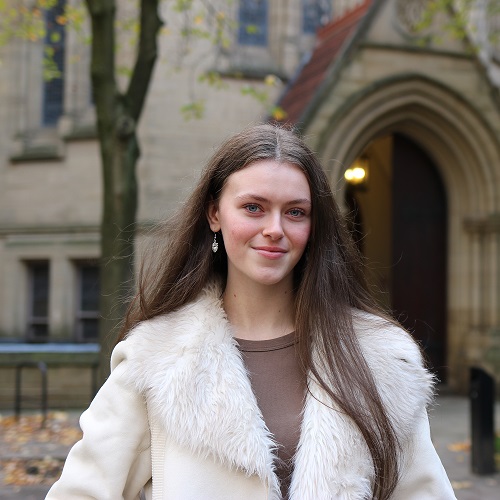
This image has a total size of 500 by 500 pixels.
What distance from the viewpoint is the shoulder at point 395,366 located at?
205 centimetres

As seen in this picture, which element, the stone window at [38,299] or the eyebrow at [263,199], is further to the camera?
the stone window at [38,299]

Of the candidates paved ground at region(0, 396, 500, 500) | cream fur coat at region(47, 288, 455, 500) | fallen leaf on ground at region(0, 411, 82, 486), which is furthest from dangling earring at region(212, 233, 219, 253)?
fallen leaf on ground at region(0, 411, 82, 486)

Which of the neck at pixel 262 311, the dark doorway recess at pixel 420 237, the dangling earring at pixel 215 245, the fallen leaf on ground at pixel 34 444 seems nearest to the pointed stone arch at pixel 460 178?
the dark doorway recess at pixel 420 237

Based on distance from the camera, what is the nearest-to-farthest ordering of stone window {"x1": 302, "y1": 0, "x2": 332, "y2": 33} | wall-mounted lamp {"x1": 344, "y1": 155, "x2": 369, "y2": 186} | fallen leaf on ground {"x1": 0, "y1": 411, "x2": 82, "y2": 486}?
1. fallen leaf on ground {"x1": 0, "y1": 411, "x2": 82, "y2": 486}
2. wall-mounted lamp {"x1": 344, "y1": 155, "x2": 369, "y2": 186}
3. stone window {"x1": 302, "y1": 0, "x2": 332, "y2": 33}

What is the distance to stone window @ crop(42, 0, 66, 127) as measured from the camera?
42.1 feet

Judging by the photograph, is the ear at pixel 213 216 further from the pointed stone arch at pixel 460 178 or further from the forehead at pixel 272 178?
the pointed stone arch at pixel 460 178

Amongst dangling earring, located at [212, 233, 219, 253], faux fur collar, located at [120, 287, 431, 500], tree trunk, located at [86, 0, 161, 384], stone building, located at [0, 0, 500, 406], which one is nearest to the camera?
faux fur collar, located at [120, 287, 431, 500]

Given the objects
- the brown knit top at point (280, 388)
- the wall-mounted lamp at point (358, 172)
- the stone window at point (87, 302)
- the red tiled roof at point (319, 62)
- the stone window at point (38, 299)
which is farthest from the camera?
the stone window at point (38, 299)

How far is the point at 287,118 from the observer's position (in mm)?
10961

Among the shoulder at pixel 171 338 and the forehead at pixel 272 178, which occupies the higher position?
the forehead at pixel 272 178

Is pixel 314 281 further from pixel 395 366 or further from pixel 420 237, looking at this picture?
pixel 420 237

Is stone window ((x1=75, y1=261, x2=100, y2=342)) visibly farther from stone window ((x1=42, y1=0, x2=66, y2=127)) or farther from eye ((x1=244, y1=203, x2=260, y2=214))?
eye ((x1=244, y1=203, x2=260, y2=214))

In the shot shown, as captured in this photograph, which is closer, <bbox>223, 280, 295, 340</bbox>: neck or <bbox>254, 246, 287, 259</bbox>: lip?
<bbox>254, 246, 287, 259</bbox>: lip

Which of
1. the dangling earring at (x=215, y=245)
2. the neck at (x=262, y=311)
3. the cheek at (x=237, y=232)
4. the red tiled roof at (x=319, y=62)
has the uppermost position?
the red tiled roof at (x=319, y=62)
